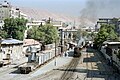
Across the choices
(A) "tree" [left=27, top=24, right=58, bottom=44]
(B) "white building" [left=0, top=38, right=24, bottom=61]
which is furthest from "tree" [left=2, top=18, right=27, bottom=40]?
(B) "white building" [left=0, top=38, right=24, bottom=61]

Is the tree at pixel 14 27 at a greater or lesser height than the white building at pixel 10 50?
greater

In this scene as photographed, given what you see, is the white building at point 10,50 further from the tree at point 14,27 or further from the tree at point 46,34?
the tree at point 46,34

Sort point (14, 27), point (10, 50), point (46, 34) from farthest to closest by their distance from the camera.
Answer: point (46, 34) < point (14, 27) < point (10, 50)

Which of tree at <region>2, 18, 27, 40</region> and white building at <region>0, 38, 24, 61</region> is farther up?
tree at <region>2, 18, 27, 40</region>

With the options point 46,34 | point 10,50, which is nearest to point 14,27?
point 46,34

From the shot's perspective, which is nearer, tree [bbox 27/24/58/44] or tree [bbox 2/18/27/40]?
tree [bbox 2/18/27/40]

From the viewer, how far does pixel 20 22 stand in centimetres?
8581

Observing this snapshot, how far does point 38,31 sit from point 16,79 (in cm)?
6772

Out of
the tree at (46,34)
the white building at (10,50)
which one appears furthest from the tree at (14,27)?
the white building at (10,50)

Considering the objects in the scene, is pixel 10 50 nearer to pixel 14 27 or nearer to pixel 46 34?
pixel 14 27

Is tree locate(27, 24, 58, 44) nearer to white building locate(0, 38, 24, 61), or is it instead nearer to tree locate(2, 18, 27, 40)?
tree locate(2, 18, 27, 40)

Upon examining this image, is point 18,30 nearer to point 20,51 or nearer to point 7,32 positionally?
point 7,32

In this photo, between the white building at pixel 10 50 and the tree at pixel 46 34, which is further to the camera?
the tree at pixel 46 34

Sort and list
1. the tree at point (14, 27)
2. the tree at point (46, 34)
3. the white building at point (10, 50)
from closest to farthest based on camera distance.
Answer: the white building at point (10, 50)
the tree at point (14, 27)
the tree at point (46, 34)
